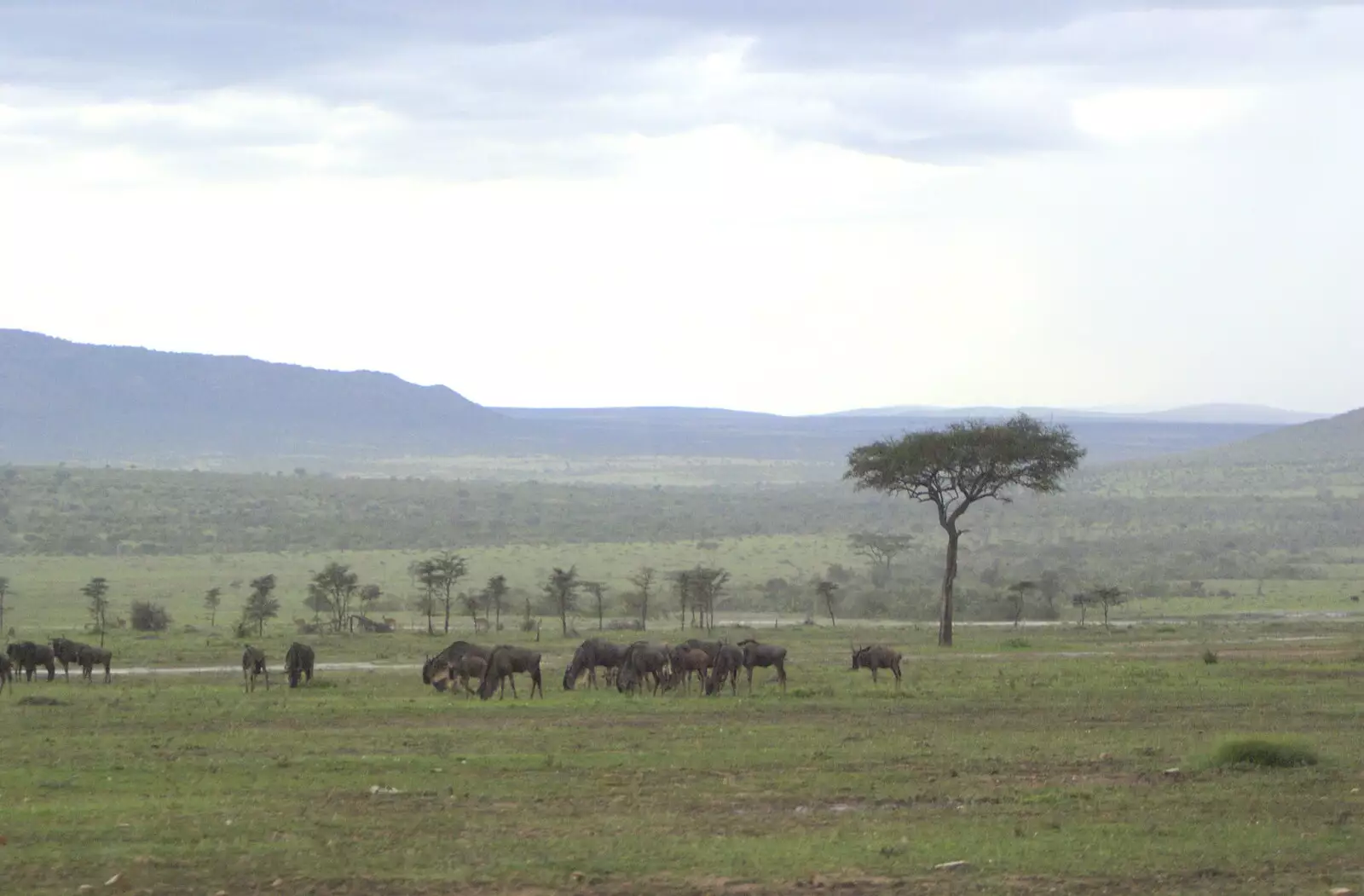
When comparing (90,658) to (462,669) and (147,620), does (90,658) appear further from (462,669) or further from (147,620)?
(147,620)

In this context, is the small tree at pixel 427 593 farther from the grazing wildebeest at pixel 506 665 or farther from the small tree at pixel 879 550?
the small tree at pixel 879 550

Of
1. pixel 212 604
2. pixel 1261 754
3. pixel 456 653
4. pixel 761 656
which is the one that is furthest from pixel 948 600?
pixel 212 604

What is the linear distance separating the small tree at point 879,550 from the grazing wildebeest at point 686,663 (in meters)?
55.3

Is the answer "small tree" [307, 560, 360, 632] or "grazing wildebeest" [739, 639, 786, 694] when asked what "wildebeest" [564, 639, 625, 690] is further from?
"small tree" [307, 560, 360, 632]

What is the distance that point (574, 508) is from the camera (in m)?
135

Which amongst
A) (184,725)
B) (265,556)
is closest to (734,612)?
(265,556)

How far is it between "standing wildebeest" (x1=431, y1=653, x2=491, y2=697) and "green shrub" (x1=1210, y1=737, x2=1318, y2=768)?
1371cm

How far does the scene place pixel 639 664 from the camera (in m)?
30.3

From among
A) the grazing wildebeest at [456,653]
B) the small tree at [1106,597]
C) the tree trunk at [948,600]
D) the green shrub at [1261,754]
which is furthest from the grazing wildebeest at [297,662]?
the small tree at [1106,597]

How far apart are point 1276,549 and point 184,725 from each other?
306 feet

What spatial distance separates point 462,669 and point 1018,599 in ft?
123

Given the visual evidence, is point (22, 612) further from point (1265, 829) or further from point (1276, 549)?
point (1276, 549)

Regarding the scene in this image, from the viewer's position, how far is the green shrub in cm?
1925

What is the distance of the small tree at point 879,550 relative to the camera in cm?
8806
